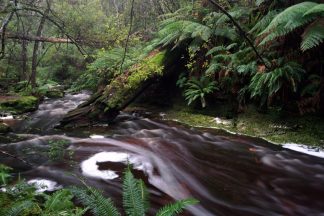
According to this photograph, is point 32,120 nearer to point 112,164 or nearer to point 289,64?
point 112,164

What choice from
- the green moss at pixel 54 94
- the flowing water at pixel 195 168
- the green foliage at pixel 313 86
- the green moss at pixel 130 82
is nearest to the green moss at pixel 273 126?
the flowing water at pixel 195 168

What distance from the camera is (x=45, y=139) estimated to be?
6.71 metres

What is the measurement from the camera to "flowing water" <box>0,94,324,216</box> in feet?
13.0

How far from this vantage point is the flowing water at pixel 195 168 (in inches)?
156

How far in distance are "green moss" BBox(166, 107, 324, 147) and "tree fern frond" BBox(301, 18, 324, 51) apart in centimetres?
169

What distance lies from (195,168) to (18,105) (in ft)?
28.4

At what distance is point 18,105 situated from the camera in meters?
11.6

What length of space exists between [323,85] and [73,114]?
572 centimetres

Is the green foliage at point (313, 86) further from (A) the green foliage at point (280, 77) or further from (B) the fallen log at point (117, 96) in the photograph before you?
(B) the fallen log at point (117, 96)

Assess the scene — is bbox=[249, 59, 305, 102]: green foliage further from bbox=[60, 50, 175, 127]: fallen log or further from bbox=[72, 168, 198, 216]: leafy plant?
bbox=[72, 168, 198, 216]: leafy plant

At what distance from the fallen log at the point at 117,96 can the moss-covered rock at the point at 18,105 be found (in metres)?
3.75

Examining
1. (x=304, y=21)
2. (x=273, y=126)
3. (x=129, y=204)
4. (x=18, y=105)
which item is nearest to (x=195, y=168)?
(x=273, y=126)

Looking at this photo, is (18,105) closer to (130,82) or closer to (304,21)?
(130,82)

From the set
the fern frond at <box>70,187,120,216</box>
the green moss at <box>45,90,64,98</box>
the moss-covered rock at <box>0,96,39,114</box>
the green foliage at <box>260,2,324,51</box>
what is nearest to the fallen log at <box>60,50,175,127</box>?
the green foliage at <box>260,2,324,51</box>
